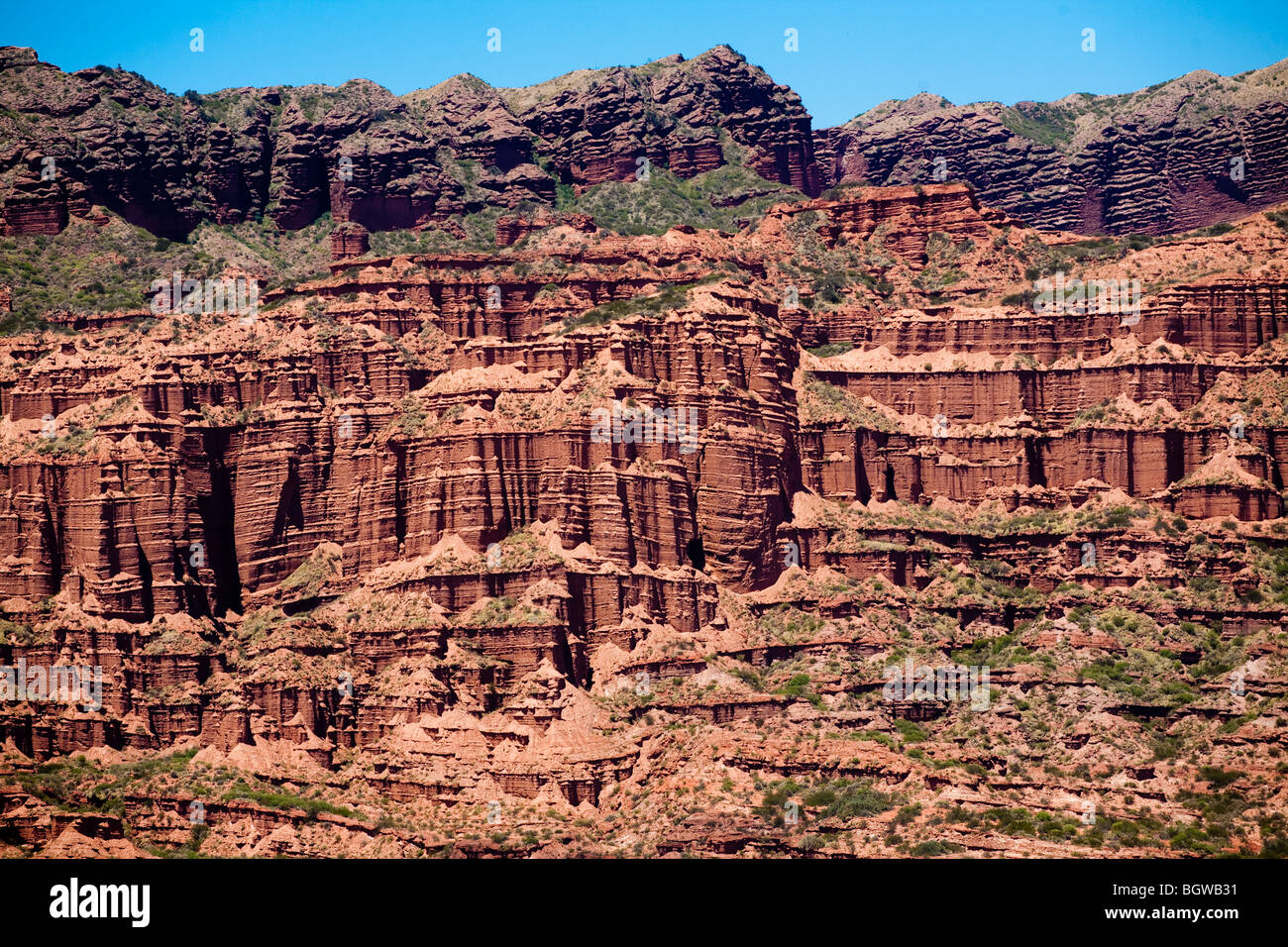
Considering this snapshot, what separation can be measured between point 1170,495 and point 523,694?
4089 centimetres

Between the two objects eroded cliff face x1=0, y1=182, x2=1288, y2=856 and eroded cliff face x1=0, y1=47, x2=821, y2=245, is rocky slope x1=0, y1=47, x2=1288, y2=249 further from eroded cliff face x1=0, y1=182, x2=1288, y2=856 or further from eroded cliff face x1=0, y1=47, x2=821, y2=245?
eroded cliff face x1=0, y1=182, x2=1288, y2=856

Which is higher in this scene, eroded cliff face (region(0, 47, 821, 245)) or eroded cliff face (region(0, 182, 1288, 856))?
eroded cliff face (region(0, 47, 821, 245))

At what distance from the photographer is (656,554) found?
124000 mm

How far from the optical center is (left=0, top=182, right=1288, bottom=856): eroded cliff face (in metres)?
106

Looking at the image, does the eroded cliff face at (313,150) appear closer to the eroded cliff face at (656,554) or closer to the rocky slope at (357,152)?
the rocky slope at (357,152)

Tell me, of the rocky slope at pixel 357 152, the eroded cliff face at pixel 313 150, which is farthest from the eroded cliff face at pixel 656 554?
the rocky slope at pixel 357 152

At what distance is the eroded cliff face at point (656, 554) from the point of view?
106m

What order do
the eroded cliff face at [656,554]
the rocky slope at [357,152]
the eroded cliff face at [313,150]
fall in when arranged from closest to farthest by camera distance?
the eroded cliff face at [656,554], the eroded cliff face at [313,150], the rocky slope at [357,152]

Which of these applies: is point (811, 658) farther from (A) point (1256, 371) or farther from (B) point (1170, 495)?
(A) point (1256, 371)

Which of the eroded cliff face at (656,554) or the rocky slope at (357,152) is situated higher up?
the rocky slope at (357,152)

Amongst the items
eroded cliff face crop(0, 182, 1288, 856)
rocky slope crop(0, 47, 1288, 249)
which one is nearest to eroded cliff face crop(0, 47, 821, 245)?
rocky slope crop(0, 47, 1288, 249)

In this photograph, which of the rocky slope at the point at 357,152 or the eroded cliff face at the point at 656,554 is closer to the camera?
the eroded cliff face at the point at 656,554

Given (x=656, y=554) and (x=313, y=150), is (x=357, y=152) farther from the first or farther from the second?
(x=656, y=554)

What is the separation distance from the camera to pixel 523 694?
11475 cm
